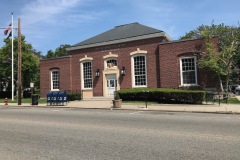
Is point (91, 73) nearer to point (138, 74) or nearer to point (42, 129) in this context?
point (138, 74)

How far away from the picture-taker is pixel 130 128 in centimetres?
1080

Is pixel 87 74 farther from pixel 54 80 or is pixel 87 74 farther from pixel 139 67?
pixel 139 67

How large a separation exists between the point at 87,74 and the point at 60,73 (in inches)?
158

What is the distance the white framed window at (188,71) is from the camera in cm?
2856

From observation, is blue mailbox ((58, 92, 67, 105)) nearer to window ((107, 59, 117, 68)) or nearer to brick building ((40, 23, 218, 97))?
brick building ((40, 23, 218, 97))

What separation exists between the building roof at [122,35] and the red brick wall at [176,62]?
1940 mm

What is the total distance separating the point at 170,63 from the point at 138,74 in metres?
3.97

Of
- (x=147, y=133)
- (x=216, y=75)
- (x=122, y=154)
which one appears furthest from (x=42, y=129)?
(x=216, y=75)

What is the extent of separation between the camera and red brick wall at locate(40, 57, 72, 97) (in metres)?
36.3

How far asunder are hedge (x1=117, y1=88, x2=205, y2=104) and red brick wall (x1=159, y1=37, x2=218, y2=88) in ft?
16.4

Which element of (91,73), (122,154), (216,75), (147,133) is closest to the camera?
(122,154)

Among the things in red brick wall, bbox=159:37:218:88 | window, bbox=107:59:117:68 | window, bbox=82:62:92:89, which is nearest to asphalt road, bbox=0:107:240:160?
red brick wall, bbox=159:37:218:88

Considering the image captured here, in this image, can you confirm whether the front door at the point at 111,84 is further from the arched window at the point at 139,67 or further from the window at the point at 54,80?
the window at the point at 54,80

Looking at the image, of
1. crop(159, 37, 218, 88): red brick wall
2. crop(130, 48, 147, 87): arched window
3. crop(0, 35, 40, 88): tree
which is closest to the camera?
crop(159, 37, 218, 88): red brick wall
